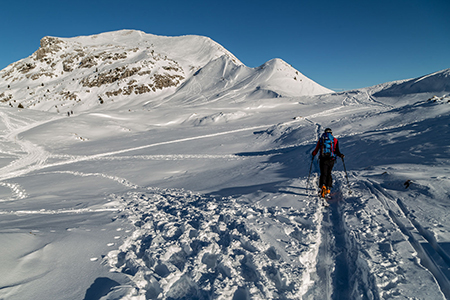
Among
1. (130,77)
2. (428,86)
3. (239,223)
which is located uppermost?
(130,77)

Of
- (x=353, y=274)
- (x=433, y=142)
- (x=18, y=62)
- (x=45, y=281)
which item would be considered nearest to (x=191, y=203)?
(x=45, y=281)

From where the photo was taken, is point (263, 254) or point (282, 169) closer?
point (263, 254)

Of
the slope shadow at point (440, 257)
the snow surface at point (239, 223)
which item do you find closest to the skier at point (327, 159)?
the snow surface at point (239, 223)

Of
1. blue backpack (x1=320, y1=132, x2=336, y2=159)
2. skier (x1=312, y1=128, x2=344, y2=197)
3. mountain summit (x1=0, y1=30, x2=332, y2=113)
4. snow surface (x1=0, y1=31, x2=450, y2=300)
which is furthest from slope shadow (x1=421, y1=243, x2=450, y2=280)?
mountain summit (x1=0, y1=30, x2=332, y2=113)

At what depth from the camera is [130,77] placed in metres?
56.6

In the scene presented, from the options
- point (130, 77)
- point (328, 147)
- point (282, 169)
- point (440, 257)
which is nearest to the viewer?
point (440, 257)

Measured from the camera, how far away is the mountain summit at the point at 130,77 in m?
48.1

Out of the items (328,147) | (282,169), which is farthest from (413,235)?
(282,169)

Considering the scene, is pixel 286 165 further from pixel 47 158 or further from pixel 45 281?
pixel 47 158

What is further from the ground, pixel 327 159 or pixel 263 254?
pixel 327 159

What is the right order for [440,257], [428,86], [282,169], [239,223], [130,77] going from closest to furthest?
[440,257] < [239,223] < [282,169] < [428,86] < [130,77]

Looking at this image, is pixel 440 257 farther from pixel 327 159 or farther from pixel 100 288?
pixel 100 288

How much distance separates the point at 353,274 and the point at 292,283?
86 cm

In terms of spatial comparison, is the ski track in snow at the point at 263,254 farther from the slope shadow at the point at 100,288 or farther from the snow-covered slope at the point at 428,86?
the snow-covered slope at the point at 428,86
